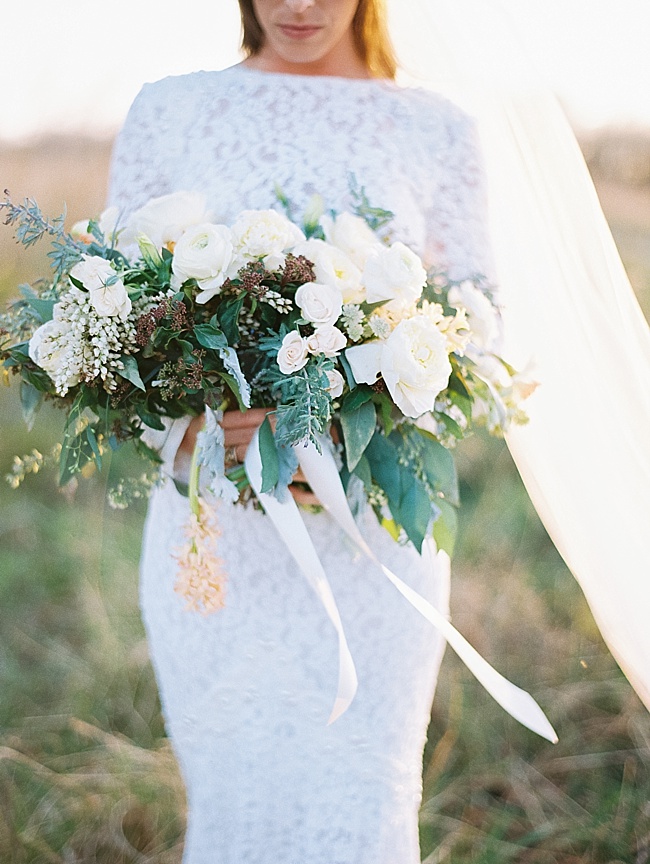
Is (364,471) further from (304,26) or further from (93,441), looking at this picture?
(304,26)

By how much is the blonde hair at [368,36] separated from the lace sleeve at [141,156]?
0.82ft

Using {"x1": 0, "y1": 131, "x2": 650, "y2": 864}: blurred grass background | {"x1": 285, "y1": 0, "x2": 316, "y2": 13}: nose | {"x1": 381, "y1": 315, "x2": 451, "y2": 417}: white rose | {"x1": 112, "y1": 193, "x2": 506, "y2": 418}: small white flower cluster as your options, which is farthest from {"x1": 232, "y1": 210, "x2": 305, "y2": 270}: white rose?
{"x1": 0, "y1": 131, "x2": 650, "y2": 864}: blurred grass background

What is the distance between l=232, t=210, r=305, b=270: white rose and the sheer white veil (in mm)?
527

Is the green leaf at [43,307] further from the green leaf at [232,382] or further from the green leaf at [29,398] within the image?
the green leaf at [232,382]

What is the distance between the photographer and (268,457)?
153 centimetres

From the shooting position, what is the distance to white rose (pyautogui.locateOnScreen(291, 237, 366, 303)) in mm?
1486

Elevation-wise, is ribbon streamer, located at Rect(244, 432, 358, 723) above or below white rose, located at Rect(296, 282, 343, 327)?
below

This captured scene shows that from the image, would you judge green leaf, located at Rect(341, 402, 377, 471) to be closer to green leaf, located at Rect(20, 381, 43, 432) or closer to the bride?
the bride

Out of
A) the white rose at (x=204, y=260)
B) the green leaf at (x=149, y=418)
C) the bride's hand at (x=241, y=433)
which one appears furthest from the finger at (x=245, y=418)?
the white rose at (x=204, y=260)

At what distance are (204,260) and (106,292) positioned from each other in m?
0.17

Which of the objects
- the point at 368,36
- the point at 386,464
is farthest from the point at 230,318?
the point at 368,36

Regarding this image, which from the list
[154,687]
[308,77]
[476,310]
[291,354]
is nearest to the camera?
[291,354]

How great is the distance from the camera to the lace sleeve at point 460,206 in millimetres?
1840

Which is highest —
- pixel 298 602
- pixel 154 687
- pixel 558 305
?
pixel 558 305
